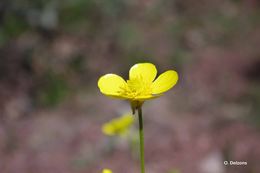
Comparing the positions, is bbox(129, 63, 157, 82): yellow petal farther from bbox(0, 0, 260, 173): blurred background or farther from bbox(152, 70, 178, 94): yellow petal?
bbox(0, 0, 260, 173): blurred background

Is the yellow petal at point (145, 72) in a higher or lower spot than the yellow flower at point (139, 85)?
higher

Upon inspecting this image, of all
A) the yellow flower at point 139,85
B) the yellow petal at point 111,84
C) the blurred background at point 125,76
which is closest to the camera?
the yellow flower at point 139,85

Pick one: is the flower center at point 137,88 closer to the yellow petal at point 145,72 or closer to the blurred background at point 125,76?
the yellow petal at point 145,72

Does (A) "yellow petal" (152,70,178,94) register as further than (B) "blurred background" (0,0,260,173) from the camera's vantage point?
No

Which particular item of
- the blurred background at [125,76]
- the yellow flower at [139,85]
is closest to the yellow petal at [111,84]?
the yellow flower at [139,85]

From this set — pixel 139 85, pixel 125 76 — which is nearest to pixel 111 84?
A: pixel 139 85

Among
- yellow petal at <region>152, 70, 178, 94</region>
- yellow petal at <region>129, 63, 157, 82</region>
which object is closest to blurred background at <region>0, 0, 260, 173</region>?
yellow petal at <region>129, 63, 157, 82</region>

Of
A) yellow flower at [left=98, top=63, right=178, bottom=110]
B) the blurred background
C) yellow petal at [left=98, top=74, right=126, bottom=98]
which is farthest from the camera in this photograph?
the blurred background
